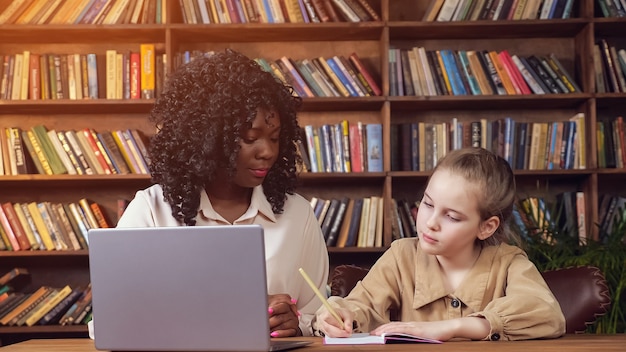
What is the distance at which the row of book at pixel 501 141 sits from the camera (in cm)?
362

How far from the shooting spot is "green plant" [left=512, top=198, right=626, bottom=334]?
122 inches

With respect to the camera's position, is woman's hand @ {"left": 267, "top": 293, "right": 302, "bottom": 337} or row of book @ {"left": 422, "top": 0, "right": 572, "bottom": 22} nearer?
woman's hand @ {"left": 267, "top": 293, "right": 302, "bottom": 337}

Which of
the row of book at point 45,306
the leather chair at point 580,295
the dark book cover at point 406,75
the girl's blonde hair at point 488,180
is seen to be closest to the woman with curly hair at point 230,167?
the girl's blonde hair at point 488,180

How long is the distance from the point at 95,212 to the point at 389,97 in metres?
1.40

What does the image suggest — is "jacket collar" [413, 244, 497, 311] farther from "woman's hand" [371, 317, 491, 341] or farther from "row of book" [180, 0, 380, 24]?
"row of book" [180, 0, 380, 24]

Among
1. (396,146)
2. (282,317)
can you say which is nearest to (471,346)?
(282,317)

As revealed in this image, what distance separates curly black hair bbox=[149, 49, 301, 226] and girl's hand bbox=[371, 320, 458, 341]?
769 mm

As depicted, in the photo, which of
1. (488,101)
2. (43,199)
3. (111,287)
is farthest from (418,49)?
(111,287)

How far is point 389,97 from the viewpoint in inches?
140

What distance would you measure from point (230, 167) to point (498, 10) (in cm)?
203

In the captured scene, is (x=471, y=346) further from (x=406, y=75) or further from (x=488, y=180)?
(x=406, y=75)

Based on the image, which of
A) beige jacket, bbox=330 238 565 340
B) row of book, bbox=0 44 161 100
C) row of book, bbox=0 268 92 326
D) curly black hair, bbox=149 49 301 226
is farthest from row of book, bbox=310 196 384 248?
beige jacket, bbox=330 238 565 340

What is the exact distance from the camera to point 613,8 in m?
3.63

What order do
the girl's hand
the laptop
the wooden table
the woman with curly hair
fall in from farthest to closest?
1. the woman with curly hair
2. the girl's hand
3. the wooden table
4. the laptop
